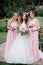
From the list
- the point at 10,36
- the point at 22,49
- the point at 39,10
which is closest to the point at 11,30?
the point at 10,36

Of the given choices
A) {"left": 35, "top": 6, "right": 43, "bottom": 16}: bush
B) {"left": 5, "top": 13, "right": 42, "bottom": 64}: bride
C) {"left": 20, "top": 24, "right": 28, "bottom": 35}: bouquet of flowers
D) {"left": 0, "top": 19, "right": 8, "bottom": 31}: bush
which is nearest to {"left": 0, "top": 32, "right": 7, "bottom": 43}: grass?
{"left": 0, "top": 19, "right": 8, "bottom": 31}: bush

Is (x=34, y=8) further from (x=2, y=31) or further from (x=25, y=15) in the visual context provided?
(x=2, y=31)

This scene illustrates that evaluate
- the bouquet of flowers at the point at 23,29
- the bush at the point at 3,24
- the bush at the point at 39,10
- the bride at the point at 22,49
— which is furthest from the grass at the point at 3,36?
the bush at the point at 39,10

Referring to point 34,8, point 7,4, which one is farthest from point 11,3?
point 34,8

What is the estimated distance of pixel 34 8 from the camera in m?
7.39

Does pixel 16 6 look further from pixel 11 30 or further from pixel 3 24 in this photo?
pixel 11 30

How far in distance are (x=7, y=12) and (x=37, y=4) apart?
0.76 m

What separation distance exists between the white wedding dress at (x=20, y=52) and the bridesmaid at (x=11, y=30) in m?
0.15

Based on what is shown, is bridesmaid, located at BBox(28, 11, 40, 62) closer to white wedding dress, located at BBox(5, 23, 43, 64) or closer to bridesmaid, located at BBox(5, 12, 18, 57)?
white wedding dress, located at BBox(5, 23, 43, 64)

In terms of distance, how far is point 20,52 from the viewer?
22.6 feet

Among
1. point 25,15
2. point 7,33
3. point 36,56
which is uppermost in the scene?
point 25,15

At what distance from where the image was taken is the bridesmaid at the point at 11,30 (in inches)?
276

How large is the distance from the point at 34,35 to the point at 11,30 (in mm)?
544

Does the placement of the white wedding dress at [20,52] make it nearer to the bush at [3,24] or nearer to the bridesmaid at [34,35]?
the bridesmaid at [34,35]
